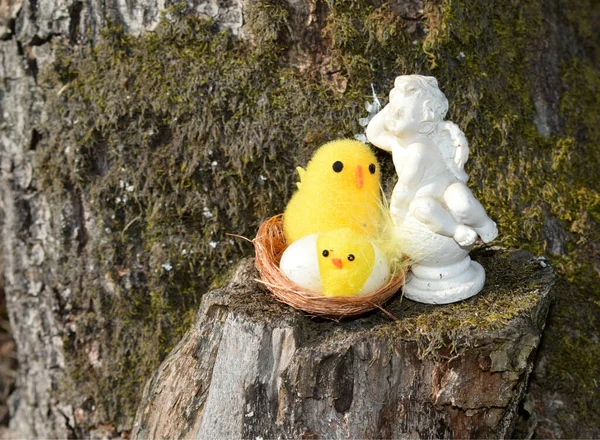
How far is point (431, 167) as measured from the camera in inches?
70.9

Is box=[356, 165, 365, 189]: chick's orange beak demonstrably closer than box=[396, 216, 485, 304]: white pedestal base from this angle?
No

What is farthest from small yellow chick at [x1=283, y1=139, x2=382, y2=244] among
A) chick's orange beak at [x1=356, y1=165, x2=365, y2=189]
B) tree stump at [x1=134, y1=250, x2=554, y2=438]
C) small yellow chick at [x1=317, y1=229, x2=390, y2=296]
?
tree stump at [x1=134, y1=250, x2=554, y2=438]

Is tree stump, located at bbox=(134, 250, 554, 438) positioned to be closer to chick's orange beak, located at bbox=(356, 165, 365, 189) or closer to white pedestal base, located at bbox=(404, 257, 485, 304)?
white pedestal base, located at bbox=(404, 257, 485, 304)

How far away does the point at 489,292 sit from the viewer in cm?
188

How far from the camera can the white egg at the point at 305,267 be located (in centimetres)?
176

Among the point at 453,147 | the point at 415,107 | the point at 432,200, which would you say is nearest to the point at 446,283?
the point at 432,200

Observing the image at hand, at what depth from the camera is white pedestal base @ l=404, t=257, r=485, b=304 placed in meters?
1.83

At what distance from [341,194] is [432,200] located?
0.27m

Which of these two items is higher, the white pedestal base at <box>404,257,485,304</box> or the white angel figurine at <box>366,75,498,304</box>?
the white angel figurine at <box>366,75,498,304</box>

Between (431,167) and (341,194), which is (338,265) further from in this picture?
(431,167)

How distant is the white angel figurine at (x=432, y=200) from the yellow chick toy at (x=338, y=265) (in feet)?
0.41

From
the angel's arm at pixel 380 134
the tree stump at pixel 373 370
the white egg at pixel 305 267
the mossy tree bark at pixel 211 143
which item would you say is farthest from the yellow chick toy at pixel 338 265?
the mossy tree bark at pixel 211 143

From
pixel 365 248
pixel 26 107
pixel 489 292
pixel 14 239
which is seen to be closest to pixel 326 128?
pixel 365 248

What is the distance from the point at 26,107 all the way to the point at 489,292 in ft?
5.83
